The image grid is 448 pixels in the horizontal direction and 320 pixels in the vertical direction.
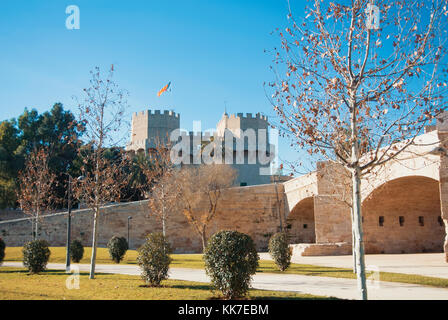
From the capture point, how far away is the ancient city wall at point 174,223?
2734 cm

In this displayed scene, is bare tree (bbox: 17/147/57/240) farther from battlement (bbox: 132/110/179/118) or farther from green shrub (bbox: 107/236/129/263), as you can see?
battlement (bbox: 132/110/179/118)

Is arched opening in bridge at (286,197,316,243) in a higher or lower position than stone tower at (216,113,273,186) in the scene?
lower

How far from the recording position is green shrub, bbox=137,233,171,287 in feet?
31.8

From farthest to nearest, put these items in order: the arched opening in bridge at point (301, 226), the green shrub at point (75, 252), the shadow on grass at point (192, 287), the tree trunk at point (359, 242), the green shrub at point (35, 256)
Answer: the arched opening in bridge at point (301, 226) < the green shrub at point (75, 252) < the green shrub at point (35, 256) < the shadow on grass at point (192, 287) < the tree trunk at point (359, 242)

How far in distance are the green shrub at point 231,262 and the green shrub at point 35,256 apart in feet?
26.8

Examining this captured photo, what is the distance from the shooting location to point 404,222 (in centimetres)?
2311

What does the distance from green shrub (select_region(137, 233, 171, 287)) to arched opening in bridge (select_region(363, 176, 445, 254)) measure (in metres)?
14.7

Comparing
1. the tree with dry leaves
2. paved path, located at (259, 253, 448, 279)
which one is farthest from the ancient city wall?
paved path, located at (259, 253, 448, 279)

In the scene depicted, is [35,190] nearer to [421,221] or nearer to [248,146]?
[421,221]

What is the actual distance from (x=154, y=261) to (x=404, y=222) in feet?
60.6

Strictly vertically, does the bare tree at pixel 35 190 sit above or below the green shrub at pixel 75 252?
above

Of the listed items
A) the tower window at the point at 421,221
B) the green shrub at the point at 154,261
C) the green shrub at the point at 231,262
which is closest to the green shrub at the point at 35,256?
the green shrub at the point at 154,261

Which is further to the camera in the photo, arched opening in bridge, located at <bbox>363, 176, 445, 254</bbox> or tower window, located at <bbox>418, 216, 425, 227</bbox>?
tower window, located at <bbox>418, 216, 425, 227</bbox>

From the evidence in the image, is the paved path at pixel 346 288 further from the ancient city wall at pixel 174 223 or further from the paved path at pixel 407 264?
the ancient city wall at pixel 174 223
